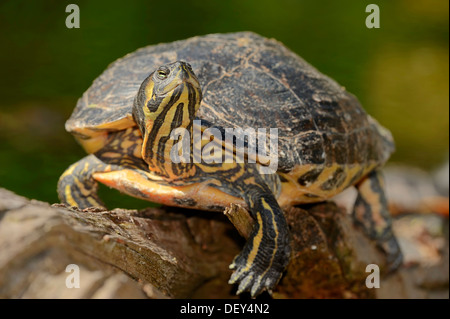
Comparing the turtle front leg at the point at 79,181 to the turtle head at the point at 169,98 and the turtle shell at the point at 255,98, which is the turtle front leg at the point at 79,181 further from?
the turtle head at the point at 169,98

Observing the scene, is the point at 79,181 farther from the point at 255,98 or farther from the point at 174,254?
the point at 255,98

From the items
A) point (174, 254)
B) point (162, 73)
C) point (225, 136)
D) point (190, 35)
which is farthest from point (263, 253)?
point (190, 35)

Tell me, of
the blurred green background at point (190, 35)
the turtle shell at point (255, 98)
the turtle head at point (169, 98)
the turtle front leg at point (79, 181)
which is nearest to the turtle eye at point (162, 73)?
the turtle head at point (169, 98)

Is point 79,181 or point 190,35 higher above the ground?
point 190,35

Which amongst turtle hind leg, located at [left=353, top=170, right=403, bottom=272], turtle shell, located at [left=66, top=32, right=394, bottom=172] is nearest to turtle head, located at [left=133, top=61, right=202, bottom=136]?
turtle shell, located at [left=66, top=32, right=394, bottom=172]

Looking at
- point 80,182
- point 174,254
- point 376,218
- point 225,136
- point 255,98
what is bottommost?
point 376,218

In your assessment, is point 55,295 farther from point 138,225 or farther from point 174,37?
point 174,37

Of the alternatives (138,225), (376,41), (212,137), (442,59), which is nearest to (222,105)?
(212,137)
